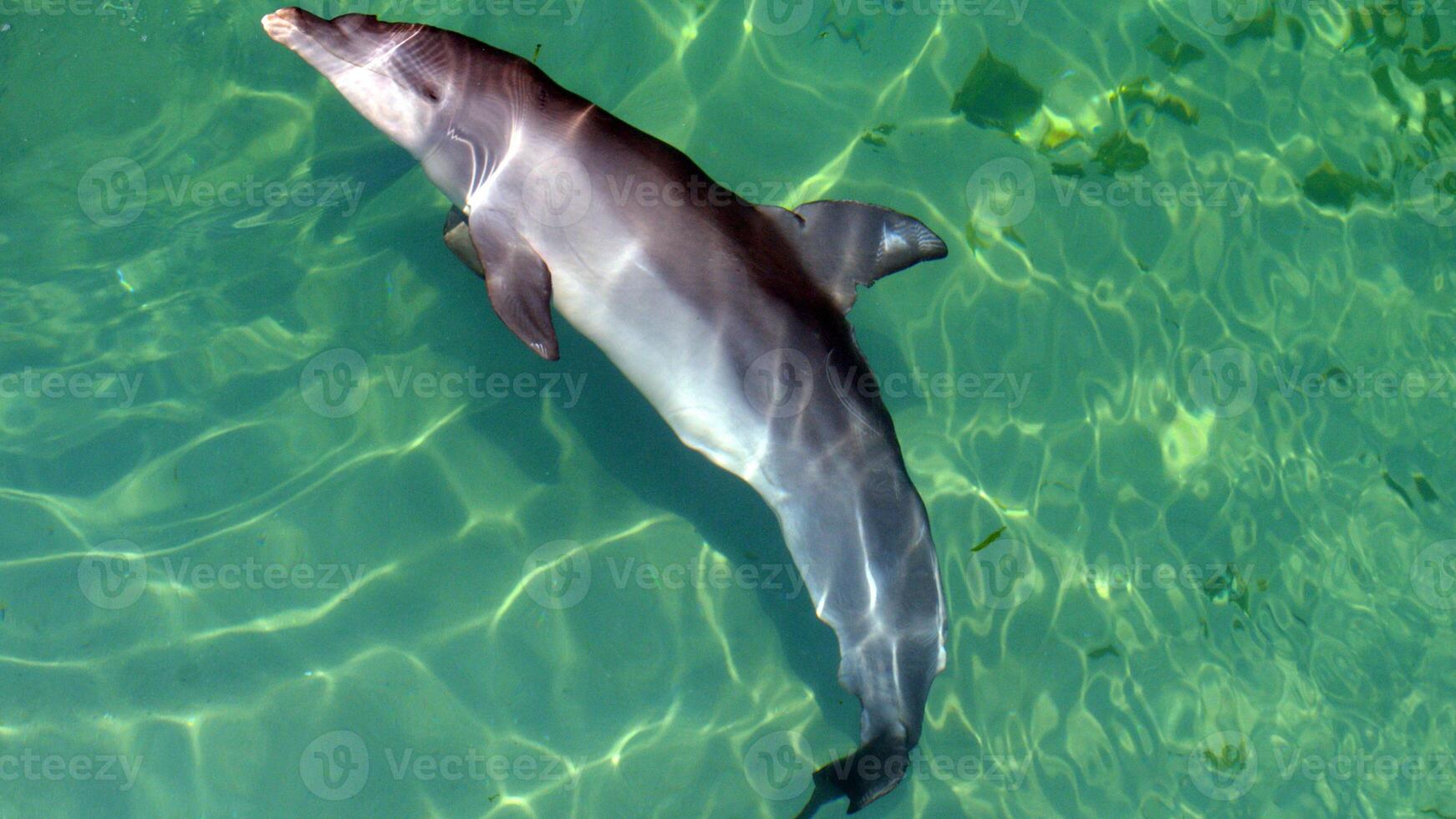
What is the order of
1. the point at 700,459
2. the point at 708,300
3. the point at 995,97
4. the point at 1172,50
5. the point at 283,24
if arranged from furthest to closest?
the point at 1172,50 → the point at 995,97 → the point at 700,459 → the point at 283,24 → the point at 708,300

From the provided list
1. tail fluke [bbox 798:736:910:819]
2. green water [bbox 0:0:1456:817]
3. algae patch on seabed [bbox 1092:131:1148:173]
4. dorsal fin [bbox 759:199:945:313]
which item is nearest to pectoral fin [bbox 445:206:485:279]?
green water [bbox 0:0:1456:817]

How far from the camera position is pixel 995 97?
6.46 meters

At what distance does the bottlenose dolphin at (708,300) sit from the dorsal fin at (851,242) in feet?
0.04

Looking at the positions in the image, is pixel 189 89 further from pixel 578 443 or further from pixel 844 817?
pixel 844 817

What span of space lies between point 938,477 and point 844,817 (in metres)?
2.01

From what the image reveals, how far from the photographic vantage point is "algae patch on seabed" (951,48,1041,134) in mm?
6395

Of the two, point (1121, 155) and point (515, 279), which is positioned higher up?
point (515, 279)

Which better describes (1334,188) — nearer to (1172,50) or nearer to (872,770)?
(1172,50)

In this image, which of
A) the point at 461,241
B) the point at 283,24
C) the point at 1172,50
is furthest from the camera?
the point at 1172,50

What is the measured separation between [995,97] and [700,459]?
3.26m

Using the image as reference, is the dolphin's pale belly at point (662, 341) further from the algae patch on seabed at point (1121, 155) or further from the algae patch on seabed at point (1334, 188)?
the algae patch on seabed at point (1334, 188)

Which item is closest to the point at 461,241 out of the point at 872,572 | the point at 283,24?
the point at 283,24

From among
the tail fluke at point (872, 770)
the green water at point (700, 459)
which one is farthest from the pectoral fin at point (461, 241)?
the tail fluke at point (872, 770)

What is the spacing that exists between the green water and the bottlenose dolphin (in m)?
0.84
